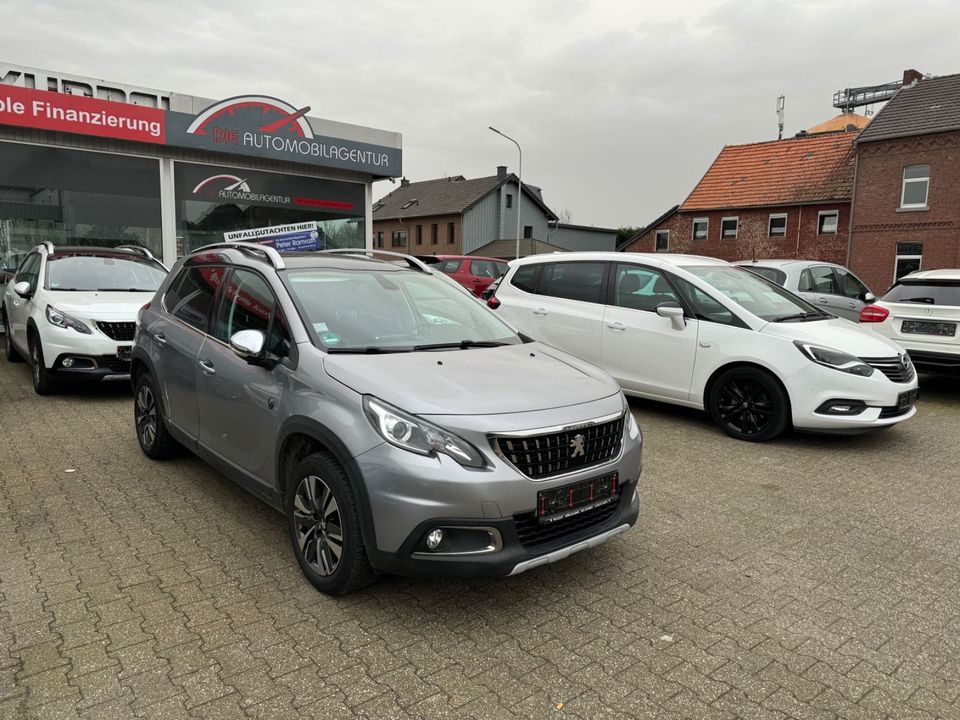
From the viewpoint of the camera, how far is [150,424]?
528 cm

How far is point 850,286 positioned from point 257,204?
12.2m

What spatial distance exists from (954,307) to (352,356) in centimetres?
779

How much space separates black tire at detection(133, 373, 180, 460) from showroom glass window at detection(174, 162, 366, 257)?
32.6 ft

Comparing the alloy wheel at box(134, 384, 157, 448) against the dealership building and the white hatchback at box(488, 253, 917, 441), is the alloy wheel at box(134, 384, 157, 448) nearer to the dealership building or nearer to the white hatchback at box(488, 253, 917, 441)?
the white hatchback at box(488, 253, 917, 441)

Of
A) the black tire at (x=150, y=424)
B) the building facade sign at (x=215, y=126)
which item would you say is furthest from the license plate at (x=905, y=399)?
the building facade sign at (x=215, y=126)

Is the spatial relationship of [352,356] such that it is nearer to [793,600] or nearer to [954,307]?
[793,600]

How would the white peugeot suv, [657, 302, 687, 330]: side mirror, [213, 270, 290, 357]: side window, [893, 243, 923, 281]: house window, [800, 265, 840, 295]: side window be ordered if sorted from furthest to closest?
[893, 243, 923, 281]: house window, [800, 265, 840, 295]: side window, the white peugeot suv, [657, 302, 687, 330]: side mirror, [213, 270, 290, 357]: side window

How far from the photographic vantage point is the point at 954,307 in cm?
803

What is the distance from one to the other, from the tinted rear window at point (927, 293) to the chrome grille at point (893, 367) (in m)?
2.76

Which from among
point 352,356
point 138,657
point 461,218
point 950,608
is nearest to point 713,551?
point 950,608

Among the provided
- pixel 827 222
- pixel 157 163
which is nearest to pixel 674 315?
pixel 157 163

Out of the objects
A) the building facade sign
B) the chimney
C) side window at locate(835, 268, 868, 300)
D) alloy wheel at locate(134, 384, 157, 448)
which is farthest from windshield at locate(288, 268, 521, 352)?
the chimney

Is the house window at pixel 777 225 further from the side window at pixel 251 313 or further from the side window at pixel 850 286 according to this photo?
the side window at pixel 251 313

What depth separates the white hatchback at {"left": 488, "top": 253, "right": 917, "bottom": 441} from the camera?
5.89 metres
